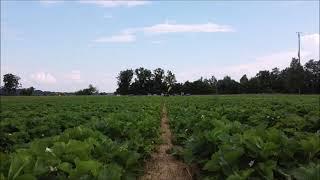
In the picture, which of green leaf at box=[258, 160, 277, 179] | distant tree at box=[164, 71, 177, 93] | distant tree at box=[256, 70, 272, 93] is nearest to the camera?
green leaf at box=[258, 160, 277, 179]

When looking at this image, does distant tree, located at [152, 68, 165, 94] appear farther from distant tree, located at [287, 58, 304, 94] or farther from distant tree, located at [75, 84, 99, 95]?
distant tree, located at [287, 58, 304, 94]

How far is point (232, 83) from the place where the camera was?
133 metres

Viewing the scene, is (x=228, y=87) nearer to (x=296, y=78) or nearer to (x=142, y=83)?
(x=142, y=83)

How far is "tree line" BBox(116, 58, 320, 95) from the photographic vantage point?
99125 millimetres

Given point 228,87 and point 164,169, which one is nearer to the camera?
point 164,169

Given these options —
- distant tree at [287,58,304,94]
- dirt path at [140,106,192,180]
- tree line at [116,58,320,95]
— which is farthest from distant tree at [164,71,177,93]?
dirt path at [140,106,192,180]

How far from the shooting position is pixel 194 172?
712cm

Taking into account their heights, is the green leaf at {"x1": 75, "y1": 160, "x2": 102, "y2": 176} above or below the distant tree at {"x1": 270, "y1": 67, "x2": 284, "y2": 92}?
below

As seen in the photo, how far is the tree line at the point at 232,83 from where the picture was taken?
3903 inches

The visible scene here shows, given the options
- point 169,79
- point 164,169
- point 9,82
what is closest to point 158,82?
point 169,79

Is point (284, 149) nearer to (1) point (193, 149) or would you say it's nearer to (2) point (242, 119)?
(1) point (193, 149)

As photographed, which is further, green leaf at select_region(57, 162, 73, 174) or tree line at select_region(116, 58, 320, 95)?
tree line at select_region(116, 58, 320, 95)

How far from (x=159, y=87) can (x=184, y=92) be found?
12363 millimetres

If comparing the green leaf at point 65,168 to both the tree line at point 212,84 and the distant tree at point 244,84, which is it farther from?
the distant tree at point 244,84
